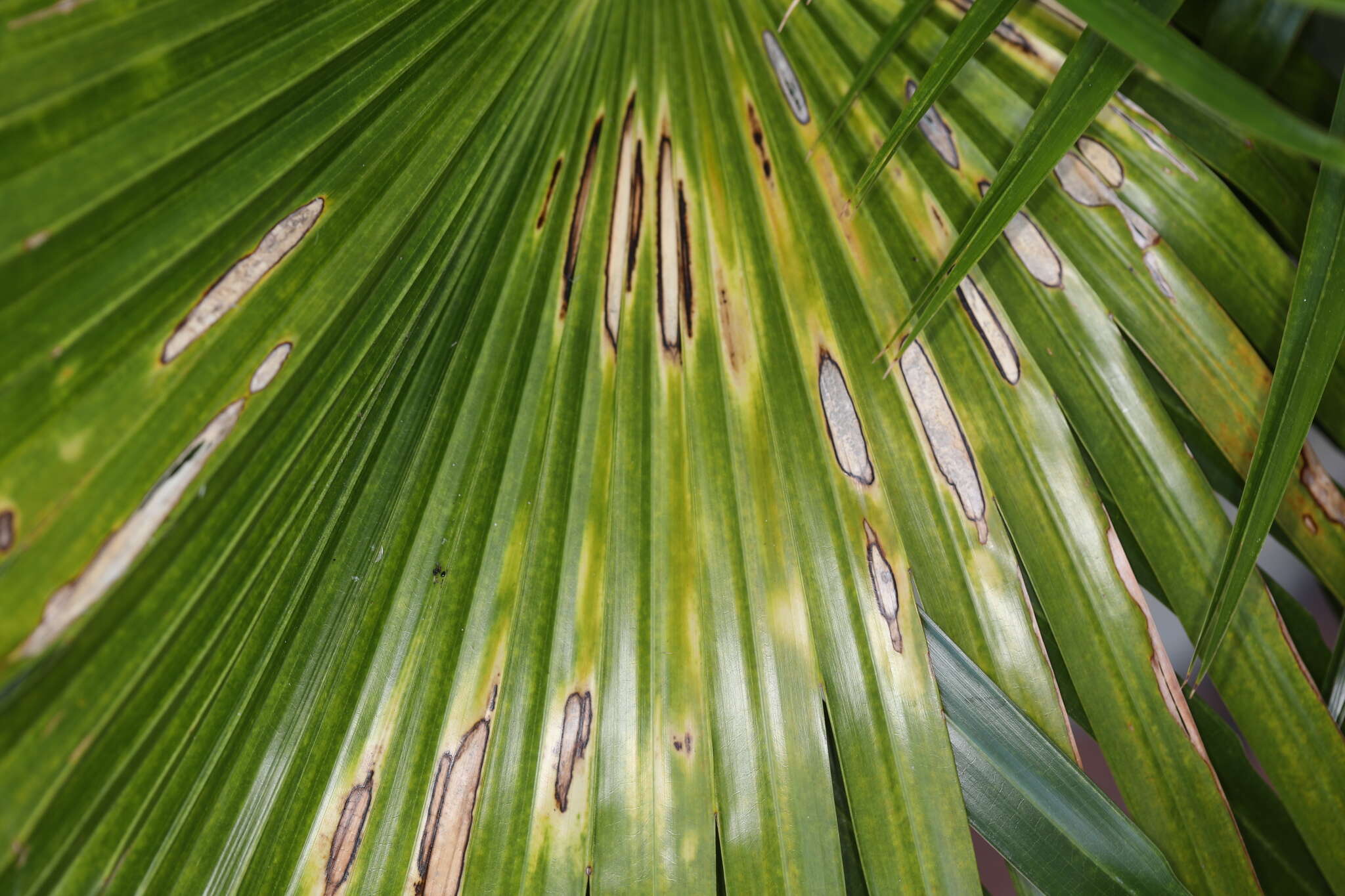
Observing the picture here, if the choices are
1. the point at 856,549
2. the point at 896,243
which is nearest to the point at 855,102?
the point at 896,243

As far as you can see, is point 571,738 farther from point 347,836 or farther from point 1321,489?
point 1321,489

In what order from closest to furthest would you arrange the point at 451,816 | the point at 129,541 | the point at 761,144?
1. the point at 129,541
2. the point at 451,816
3. the point at 761,144

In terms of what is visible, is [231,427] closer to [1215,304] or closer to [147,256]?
[147,256]

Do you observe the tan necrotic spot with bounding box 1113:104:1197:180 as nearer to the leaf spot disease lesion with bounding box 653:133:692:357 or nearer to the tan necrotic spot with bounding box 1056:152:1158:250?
the tan necrotic spot with bounding box 1056:152:1158:250

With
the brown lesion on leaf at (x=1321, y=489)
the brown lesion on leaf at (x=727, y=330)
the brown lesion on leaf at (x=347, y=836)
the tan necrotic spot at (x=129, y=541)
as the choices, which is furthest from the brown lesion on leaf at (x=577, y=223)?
the brown lesion on leaf at (x=1321, y=489)

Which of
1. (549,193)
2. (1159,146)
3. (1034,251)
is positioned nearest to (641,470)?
(549,193)

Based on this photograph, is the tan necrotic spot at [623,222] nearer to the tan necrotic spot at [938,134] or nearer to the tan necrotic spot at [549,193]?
the tan necrotic spot at [549,193]
